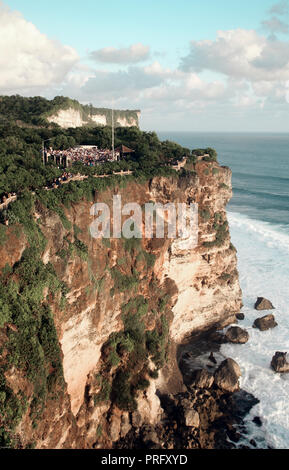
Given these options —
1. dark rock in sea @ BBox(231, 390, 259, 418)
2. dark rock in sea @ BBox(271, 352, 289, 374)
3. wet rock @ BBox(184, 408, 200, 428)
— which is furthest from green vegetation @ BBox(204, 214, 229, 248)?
wet rock @ BBox(184, 408, 200, 428)

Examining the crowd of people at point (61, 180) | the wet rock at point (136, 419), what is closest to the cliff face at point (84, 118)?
the crowd of people at point (61, 180)

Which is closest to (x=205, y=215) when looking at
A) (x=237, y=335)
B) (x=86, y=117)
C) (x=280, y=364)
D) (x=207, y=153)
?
(x=207, y=153)

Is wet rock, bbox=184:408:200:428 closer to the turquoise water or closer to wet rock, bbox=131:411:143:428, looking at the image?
wet rock, bbox=131:411:143:428

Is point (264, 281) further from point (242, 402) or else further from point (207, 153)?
point (242, 402)

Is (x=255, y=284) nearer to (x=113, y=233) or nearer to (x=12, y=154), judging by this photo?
(x=113, y=233)
